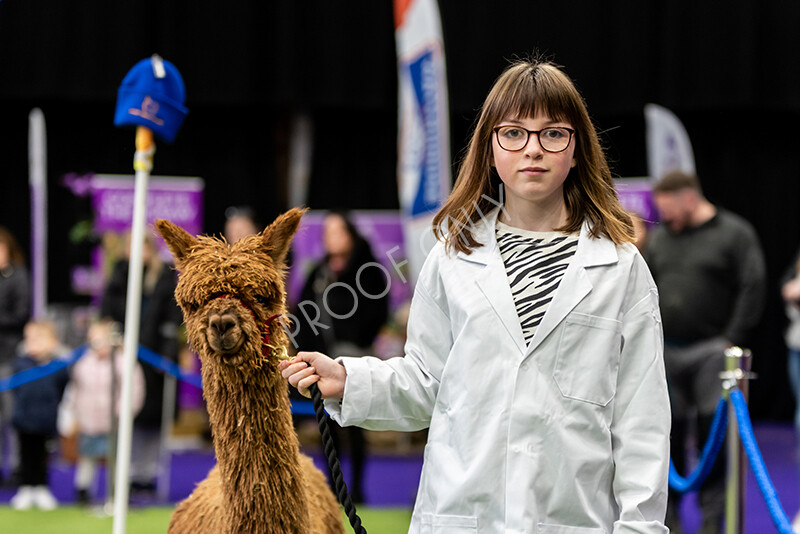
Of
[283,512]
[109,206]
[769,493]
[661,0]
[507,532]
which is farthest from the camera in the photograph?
[661,0]

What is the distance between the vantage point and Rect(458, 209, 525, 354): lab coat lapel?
1813 millimetres

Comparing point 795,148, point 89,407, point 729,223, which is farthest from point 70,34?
point 795,148

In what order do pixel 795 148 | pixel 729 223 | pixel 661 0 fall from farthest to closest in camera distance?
1. pixel 795 148
2. pixel 661 0
3. pixel 729 223

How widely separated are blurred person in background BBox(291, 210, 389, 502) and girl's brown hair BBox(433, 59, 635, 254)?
3.51 metres

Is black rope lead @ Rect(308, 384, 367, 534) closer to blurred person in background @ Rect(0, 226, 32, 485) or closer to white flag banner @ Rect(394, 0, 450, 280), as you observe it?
white flag banner @ Rect(394, 0, 450, 280)

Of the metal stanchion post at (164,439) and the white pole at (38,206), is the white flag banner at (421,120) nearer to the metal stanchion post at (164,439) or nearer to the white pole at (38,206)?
the metal stanchion post at (164,439)

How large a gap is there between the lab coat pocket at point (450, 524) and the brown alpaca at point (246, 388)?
433mm

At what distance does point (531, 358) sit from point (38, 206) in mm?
8310

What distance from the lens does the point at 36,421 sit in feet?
19.3

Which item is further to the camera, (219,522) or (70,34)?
(70,34)

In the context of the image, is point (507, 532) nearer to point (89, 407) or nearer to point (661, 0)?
point (89, 407)

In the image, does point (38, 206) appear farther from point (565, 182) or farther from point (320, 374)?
point (565, 182)

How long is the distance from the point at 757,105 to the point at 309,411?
6.63m

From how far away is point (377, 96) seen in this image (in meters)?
9.94
